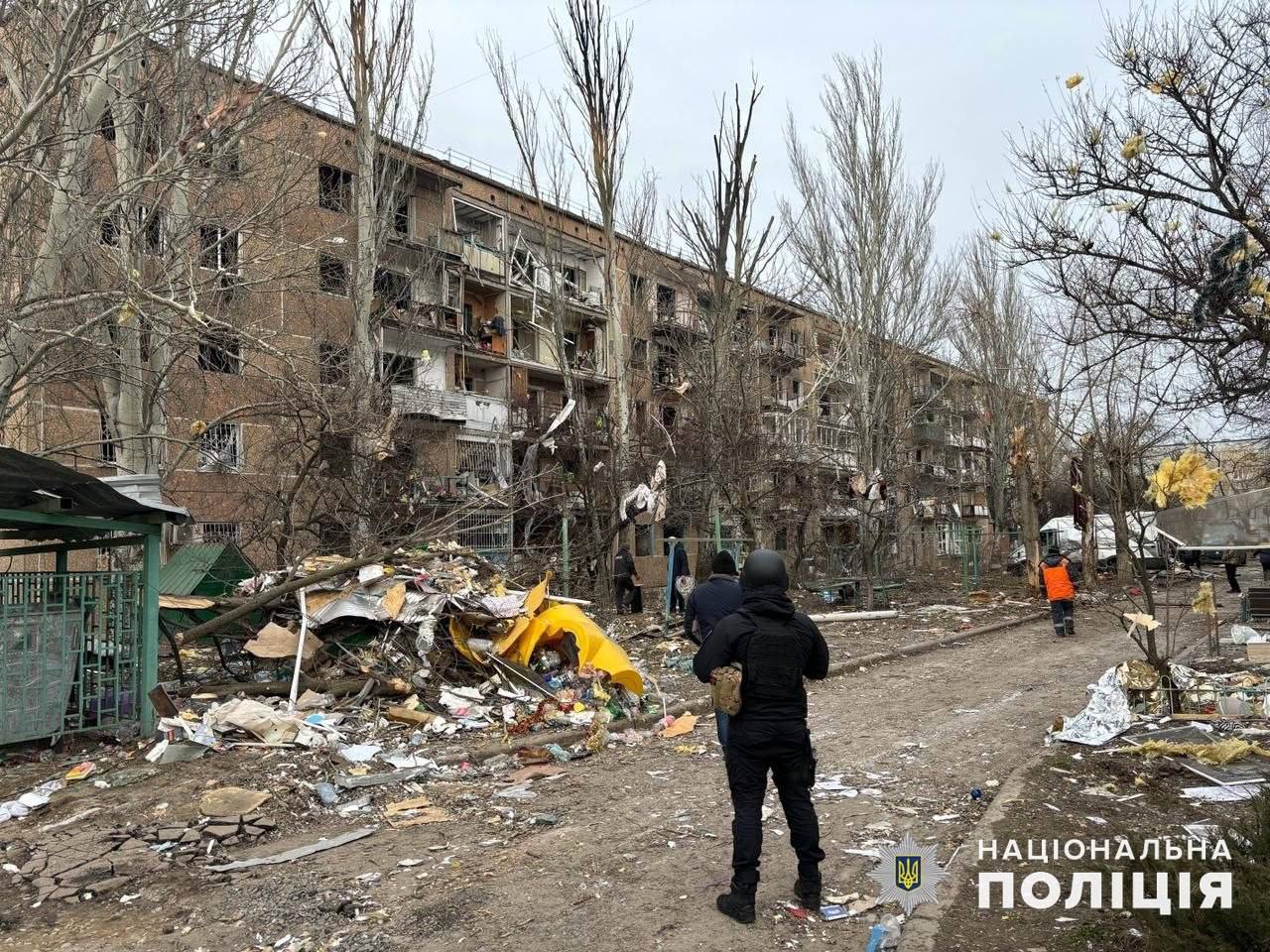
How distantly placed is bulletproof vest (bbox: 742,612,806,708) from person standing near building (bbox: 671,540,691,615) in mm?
10372

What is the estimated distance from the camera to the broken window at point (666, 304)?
95.6 ft

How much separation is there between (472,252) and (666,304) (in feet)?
24.4

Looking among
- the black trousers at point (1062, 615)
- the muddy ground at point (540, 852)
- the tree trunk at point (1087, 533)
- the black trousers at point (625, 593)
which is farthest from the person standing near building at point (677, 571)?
the tree trunk at point (1087, 533)

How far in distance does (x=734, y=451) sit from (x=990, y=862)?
15785mm

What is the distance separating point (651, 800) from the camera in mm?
5793

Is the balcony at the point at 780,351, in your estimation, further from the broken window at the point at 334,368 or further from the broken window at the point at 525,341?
the broken window at the point at 334,368

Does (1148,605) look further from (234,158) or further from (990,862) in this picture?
(234,158)

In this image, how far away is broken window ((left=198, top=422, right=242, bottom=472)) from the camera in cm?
1855

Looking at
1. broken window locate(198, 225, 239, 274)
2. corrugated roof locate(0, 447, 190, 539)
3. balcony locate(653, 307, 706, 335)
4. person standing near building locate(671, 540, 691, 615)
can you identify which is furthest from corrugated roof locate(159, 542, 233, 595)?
balcony locate(653, 307, 706, 335)

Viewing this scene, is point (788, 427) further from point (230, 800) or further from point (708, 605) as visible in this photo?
point (230, 800)

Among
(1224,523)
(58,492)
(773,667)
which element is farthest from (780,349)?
(773,667)

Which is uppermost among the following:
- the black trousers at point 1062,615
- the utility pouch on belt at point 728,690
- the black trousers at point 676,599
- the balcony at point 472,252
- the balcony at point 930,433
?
the balcony at point 472,252

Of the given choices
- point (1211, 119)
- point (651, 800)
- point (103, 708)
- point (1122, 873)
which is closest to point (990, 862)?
point (1122, 873)

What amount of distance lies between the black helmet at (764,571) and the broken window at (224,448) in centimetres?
1620
